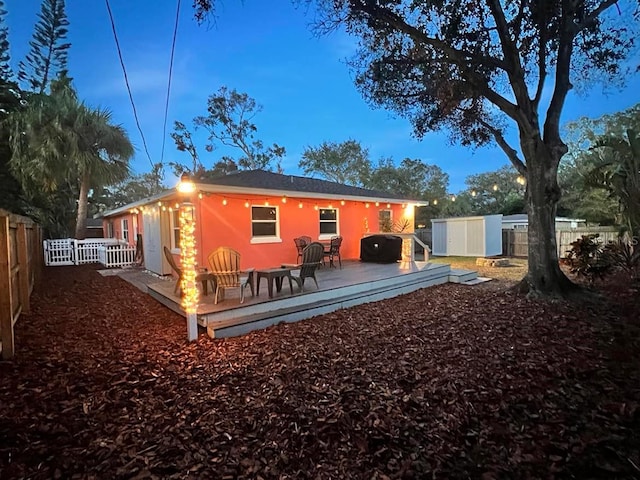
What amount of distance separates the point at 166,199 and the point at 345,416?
859 centimetres

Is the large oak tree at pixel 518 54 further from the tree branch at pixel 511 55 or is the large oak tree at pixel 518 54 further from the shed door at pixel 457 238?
the shed door at pixel 457 238

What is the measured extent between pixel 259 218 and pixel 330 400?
730 centimetres

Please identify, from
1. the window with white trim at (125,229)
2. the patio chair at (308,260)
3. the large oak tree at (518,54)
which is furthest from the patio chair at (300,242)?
the window with white trim at (125,229)

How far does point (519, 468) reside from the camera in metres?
2.20

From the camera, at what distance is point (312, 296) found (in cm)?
636

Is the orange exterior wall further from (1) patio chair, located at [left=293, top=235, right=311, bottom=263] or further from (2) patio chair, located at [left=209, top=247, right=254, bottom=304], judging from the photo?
(2) patio chair, located at [left=209, top=247, right=254, bottom=304]

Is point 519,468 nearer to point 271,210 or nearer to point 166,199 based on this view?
point 271,210

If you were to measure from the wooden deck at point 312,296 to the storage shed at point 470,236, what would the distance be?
751 centimetres

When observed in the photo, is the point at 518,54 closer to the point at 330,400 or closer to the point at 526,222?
the point at 330,400

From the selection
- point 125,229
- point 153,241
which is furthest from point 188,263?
point 125,229

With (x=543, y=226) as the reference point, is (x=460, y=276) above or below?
below

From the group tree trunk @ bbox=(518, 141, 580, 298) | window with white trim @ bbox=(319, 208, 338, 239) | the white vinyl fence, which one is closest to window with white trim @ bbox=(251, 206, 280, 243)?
window with white trim @ bbox=(319, 208, 338, 239)

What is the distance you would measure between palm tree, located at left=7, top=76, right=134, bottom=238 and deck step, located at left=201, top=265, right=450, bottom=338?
12254mm

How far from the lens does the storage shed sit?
53.3 feet
